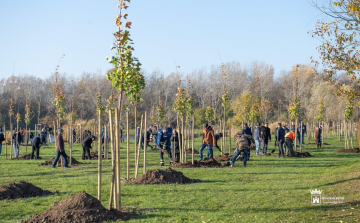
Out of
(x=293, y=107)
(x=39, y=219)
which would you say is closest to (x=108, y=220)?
(x=39, y=219)

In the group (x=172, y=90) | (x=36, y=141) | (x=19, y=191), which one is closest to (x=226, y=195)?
(x=19, y=191)

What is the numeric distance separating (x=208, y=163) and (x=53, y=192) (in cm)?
880

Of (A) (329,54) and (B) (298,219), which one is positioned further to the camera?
(A) (329,54)

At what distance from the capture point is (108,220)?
8.44 metres

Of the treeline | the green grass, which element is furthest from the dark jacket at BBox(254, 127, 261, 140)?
the treeline

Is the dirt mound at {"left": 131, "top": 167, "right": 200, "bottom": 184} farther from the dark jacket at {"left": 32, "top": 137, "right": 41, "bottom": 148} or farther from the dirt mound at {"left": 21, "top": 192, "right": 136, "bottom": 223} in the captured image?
the dark jacket at {"left": 32, "top": 137, "right": 41, "bottom": 148}

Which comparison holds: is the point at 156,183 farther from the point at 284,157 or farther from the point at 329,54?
the point at 284,157

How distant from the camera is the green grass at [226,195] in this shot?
9078mm

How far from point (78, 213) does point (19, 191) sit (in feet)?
13.4

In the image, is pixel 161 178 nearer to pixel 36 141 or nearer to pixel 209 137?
pixel 209 137

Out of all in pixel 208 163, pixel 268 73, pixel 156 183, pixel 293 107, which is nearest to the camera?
pixel 156 183

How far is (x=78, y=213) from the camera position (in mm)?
8320

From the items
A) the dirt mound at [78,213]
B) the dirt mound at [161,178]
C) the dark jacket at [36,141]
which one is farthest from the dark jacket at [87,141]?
the dirt mound at [78,213]

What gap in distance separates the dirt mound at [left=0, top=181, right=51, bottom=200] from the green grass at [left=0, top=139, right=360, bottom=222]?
413 mm
